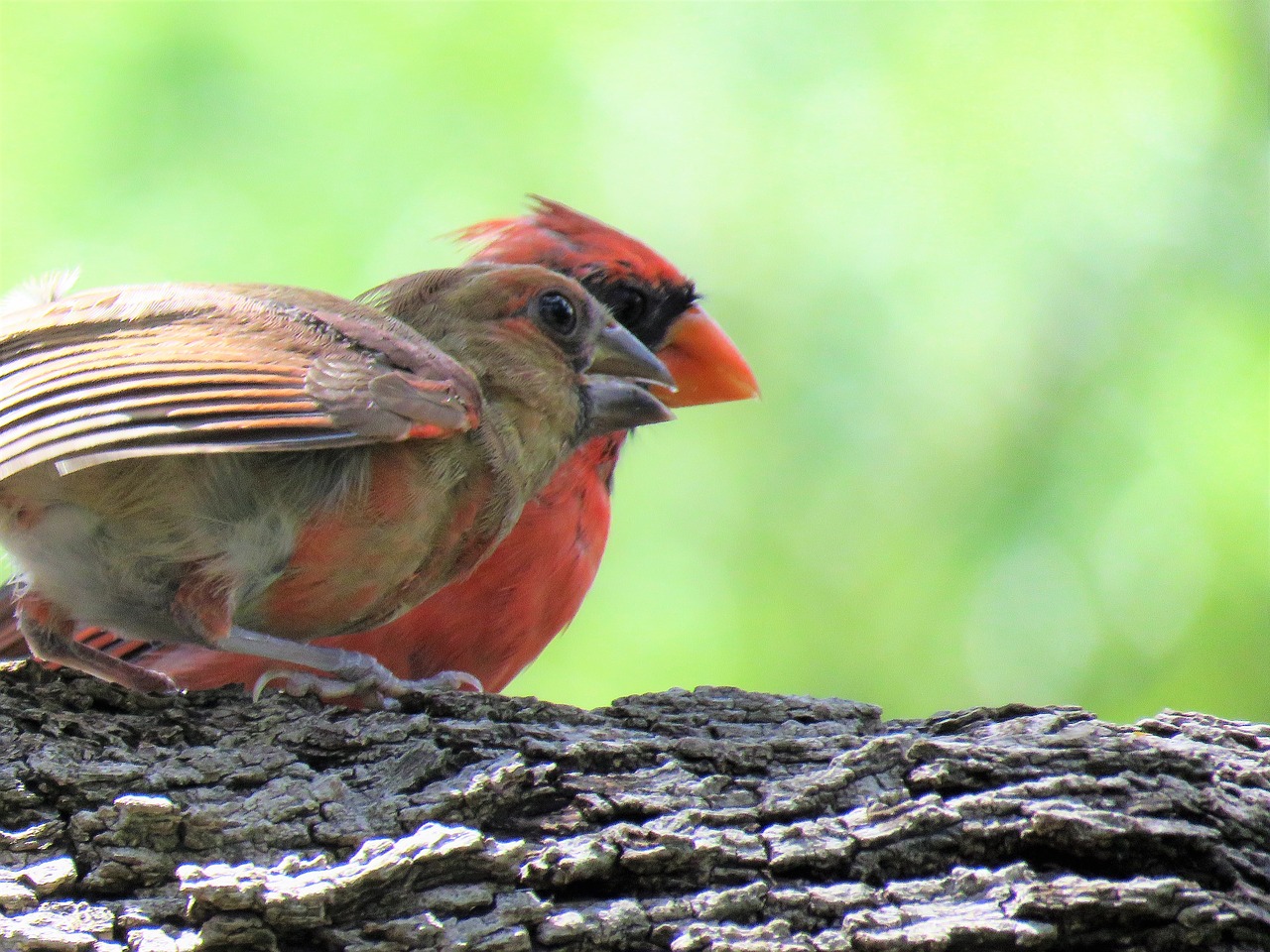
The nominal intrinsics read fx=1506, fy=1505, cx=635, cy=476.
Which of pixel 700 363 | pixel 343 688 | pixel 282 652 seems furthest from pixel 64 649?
pixel 700 363

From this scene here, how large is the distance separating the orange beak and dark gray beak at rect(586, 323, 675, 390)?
85cm

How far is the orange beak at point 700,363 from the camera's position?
4.54 m

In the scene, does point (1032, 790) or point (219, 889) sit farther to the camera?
point (1032, 790)

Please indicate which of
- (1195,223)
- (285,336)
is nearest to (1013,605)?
(1195,223)

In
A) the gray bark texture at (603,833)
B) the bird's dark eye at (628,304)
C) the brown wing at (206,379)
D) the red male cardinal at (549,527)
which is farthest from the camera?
the bird's dark eye at (628,304)

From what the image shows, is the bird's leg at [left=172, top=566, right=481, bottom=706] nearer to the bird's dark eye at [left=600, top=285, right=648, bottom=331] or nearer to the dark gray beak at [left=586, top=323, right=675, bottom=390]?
the dark gray beak at [left=586, top=323, right=675, bottom=390]

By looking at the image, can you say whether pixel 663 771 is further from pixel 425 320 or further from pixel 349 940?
pixel 425 320

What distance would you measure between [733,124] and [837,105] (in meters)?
0.39

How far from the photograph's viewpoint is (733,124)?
5684 millimetres

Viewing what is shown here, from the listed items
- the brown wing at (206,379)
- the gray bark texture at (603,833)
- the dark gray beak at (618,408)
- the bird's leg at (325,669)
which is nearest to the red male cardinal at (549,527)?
the bird's leg at (325,669)

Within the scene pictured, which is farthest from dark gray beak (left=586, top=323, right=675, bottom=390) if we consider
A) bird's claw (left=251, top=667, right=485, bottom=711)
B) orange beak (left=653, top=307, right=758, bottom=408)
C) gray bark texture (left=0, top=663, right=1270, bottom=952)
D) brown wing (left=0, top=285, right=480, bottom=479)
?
gray bark texture (left=0, top=663, right=1270, bottom=952)

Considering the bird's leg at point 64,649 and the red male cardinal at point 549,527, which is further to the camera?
the red male cardinal at point 549,527

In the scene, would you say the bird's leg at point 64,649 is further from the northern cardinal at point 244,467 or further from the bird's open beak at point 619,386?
the bird's open beak at point 619,386

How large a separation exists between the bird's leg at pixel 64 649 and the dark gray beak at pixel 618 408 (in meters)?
1.11
